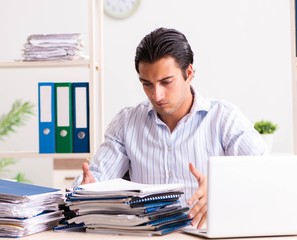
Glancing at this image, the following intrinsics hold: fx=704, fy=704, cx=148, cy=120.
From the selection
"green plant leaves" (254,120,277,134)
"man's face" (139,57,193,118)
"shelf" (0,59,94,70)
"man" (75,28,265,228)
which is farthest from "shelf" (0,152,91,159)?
"green plant leaves" (254,120,277,134)

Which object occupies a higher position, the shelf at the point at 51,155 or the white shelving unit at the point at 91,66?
the white shelving unit at the point at 91,66

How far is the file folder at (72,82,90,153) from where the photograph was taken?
140 inches

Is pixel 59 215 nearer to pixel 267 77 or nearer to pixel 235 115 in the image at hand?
pixel 235 115

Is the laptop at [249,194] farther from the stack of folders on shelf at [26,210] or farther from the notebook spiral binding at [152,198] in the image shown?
the stack of folders on shelf at [26,210]

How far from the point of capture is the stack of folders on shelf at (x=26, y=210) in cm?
190

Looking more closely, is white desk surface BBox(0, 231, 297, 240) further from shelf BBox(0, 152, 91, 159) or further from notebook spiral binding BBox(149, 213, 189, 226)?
shelf BBox(0, 152, 91, 159)

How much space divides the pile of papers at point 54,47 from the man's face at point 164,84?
3.18ft

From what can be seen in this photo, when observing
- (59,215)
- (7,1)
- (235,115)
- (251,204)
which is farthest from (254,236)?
(7,1)

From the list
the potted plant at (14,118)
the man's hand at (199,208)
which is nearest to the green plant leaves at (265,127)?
the potted plant at (14,118)

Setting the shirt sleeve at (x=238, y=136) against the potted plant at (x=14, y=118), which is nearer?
the shirt sleeve at (x=238, y=136)

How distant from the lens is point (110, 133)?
9.64 ft

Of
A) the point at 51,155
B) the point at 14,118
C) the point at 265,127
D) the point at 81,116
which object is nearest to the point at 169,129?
the point at 81,116

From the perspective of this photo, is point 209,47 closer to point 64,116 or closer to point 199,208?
point 64,116

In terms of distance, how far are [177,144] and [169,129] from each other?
2.9 inches
